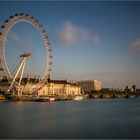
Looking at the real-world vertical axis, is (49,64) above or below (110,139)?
above

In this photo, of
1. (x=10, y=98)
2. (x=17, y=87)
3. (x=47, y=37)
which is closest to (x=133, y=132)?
(x=47, y=37)

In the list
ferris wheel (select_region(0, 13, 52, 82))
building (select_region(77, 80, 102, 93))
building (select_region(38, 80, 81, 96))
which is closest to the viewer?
ferris wheel (select_region(0, 13, 52, 82))

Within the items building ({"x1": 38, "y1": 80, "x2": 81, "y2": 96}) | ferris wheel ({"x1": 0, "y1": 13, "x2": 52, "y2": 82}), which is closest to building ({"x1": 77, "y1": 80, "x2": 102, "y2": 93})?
building ({"x1": 38, "y1": 80, "x2": 81, "y2": 96})

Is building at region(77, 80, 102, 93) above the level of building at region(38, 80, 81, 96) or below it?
above

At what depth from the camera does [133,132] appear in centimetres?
1551

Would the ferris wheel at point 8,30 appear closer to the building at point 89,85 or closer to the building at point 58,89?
the building at point 58,89

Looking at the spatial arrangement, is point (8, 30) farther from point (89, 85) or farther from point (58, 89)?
point (89, 85)

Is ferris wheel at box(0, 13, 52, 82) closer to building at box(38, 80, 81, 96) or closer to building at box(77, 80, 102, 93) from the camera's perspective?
building at box(38, 80, 81, 96)

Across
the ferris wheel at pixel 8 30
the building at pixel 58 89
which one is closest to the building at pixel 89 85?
the building at pixel 58 89

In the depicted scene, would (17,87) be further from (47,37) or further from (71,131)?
(71,131)

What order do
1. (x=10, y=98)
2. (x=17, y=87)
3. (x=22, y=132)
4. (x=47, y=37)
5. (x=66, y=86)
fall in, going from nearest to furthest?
(x=22, y=132), (x=47, y=37), (x=17, y=87), (x=10, y=98), (x=66, y=86)

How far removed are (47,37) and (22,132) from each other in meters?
29.3

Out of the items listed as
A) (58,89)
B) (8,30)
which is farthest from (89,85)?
(8,30)

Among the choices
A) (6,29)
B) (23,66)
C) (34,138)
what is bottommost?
(34,138)
